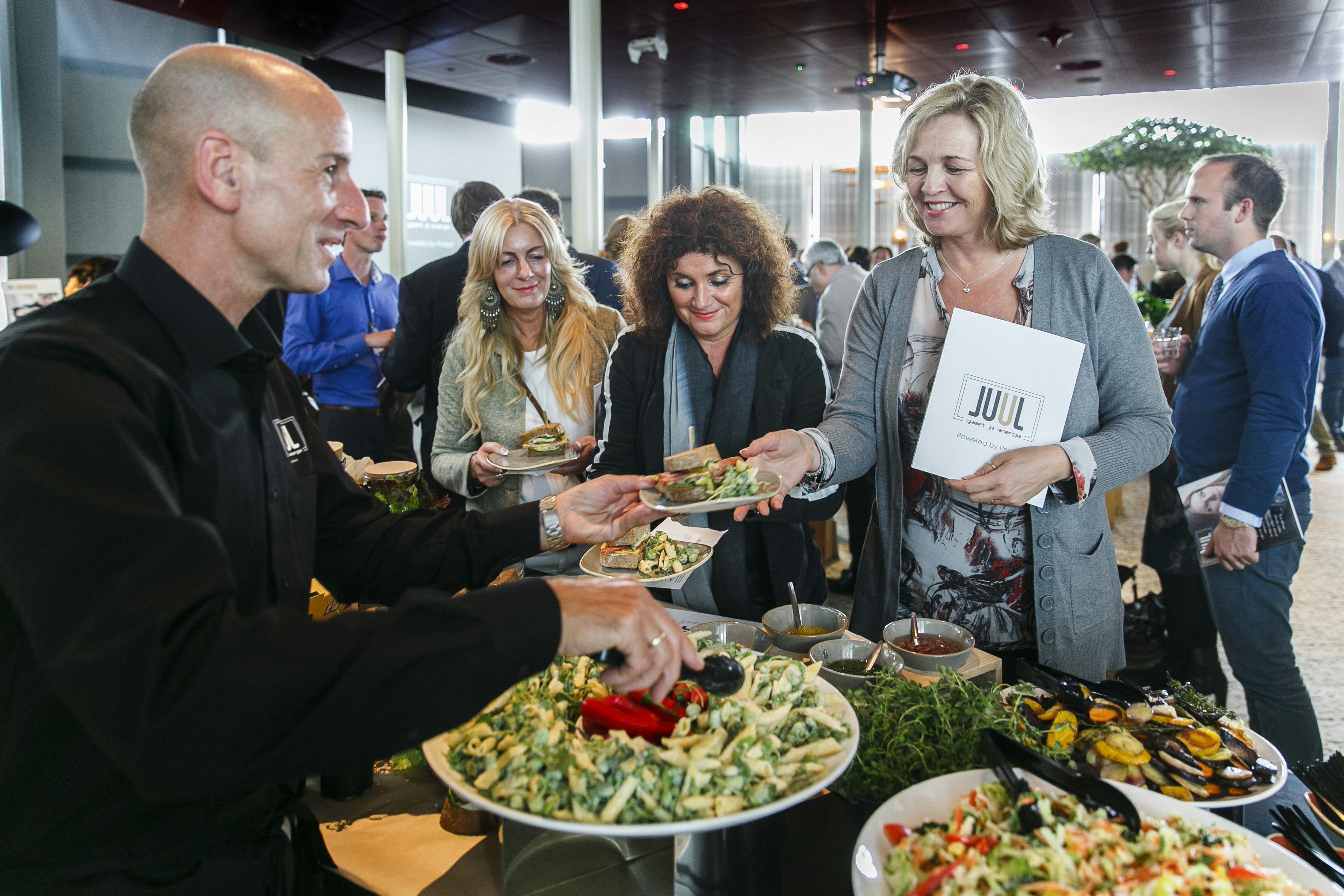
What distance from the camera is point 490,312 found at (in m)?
3.05

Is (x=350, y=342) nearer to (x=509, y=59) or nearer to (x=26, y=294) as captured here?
(x=26, y=294)

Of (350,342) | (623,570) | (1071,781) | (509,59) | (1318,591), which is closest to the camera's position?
(1071,781)

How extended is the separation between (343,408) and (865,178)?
35.3 feet

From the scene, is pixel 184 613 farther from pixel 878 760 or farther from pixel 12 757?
pixel 878 760

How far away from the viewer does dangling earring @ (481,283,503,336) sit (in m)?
3.04

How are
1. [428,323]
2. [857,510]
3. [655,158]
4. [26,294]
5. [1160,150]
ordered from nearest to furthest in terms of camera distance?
[428,323], [26,294], [857,510], [1160,150], [655,158]

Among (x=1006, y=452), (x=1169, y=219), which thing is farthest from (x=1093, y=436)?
(x=1169, y=219)

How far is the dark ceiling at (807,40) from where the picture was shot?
28.3ft

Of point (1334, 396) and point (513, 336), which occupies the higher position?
point (513, 336)

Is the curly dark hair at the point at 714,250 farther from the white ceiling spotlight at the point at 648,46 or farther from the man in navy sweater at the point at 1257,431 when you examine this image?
the white ceiling spotlight at the point at 648,46

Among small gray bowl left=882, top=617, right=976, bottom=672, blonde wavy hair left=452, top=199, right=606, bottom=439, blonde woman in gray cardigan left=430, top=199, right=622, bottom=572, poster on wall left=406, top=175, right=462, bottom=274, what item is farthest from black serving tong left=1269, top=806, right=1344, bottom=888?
poster on wall left=406, top=175, right=462, bottom=274

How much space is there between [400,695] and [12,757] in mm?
470

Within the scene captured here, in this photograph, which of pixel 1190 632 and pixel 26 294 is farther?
pixel 26 294

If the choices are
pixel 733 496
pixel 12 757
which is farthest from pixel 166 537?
pixel 733 496
